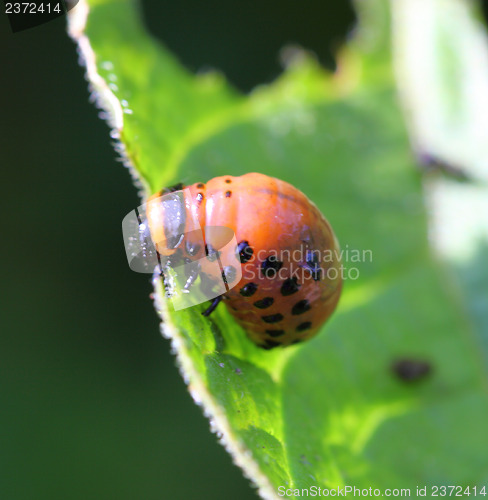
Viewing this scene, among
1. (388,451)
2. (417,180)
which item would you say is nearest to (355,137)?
(417,180)

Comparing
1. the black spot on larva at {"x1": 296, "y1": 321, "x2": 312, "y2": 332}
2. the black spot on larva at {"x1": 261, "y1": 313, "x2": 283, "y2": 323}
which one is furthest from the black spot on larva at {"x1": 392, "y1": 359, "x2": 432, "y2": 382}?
the black spot on larva at {"x1": 261, "y1": 313, "x2": 283, "y2": 323}

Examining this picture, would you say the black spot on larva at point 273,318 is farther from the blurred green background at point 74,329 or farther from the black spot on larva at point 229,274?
the blurred green background at point 74,329

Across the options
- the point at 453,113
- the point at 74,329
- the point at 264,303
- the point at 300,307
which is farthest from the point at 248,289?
the point at 453,113

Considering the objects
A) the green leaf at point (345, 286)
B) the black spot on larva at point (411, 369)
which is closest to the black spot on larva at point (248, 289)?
the green leaf at point (345, 286)

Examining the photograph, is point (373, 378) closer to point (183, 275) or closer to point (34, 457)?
point (183, 275)

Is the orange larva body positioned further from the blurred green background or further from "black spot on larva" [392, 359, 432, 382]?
the blurred green background

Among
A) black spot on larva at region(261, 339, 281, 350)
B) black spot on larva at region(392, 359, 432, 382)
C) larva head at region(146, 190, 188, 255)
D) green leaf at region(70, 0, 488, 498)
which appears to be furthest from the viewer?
black spot on larva at region(392, 359, 432, 382)
